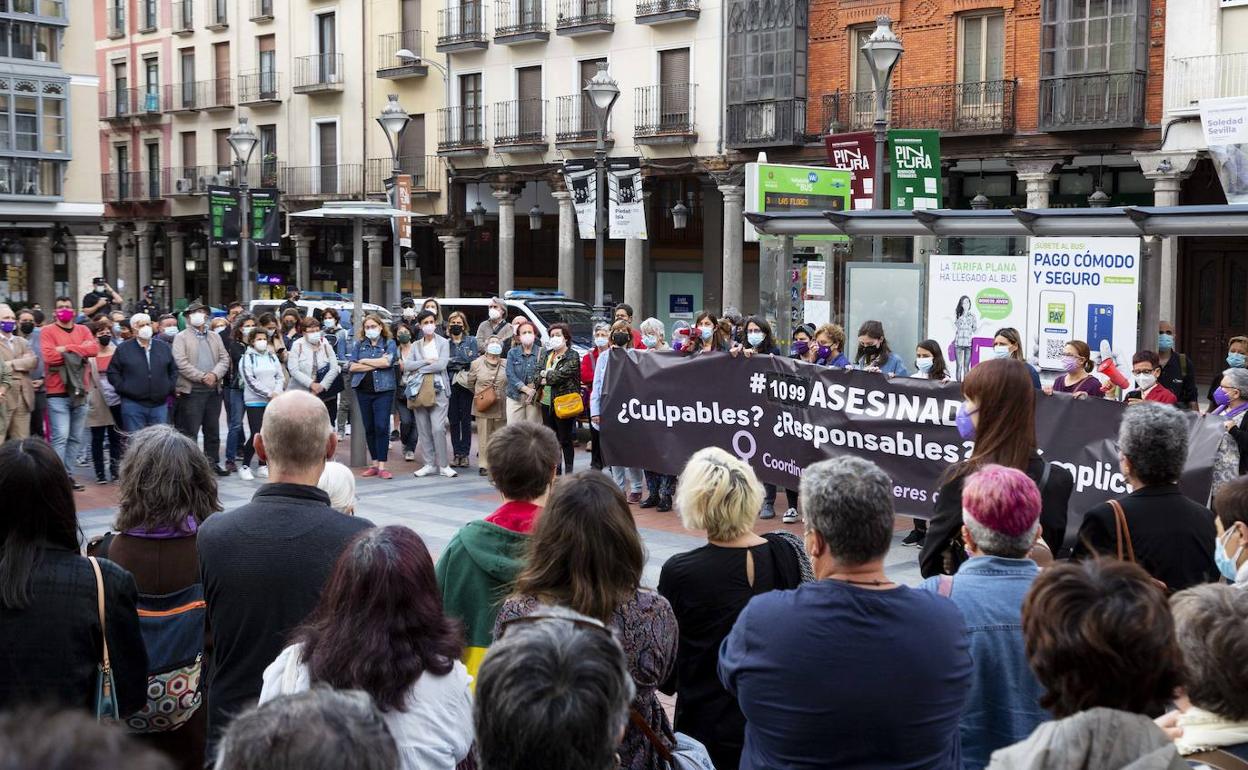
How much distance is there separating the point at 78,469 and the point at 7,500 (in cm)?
1262

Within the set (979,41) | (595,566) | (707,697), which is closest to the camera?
(595,566)

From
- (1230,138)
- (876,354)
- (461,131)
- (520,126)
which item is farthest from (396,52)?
(876,354)

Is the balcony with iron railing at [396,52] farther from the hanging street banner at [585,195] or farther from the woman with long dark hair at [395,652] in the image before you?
the woman with long dark hair at [395,652]

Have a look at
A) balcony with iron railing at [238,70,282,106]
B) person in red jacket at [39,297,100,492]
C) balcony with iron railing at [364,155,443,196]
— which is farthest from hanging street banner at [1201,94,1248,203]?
balcony with iron railing at [238,70,282,106]

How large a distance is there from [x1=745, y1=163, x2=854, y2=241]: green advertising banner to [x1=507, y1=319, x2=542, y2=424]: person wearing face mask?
5.99 m

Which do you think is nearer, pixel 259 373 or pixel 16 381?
pixel 16 381

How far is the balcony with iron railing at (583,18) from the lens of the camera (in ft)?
117

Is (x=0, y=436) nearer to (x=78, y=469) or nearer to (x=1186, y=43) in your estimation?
(x=78, y=469)

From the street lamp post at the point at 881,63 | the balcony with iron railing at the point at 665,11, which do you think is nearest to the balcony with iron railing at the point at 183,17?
the balcony with iron railing at the point at 665,11

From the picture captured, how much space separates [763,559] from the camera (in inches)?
178

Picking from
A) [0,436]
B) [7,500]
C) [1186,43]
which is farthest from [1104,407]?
[1186,43]

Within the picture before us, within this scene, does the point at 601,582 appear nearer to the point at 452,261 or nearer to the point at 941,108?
the point at 941,108

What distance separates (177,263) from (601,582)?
2016 inches

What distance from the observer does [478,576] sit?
4.46 m
